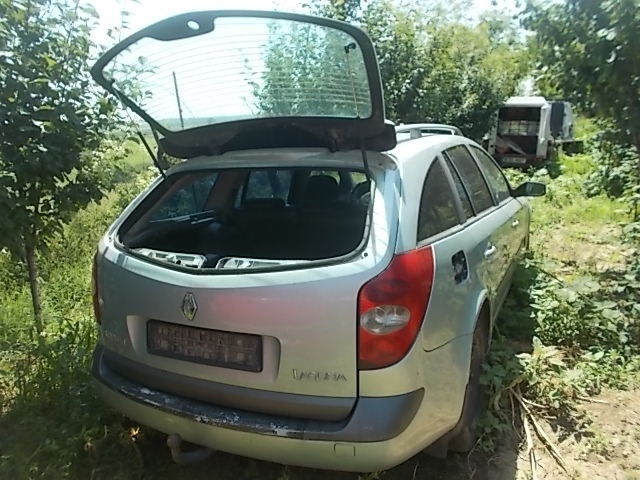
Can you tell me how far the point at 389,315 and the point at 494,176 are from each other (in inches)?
101

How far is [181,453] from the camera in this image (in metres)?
2.37

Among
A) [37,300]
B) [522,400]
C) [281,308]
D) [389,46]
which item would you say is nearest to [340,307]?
[281,308]

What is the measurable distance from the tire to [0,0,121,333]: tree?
2.83 m

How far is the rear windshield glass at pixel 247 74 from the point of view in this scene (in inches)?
92.1

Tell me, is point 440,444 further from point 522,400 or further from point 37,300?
point 37,300

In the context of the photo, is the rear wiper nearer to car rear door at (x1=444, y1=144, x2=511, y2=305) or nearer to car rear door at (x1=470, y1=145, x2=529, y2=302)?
car rear door at (x1=444, y1=144, x2=511, y2=305)

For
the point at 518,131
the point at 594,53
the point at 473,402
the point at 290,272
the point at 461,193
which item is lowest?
the point at 473,402

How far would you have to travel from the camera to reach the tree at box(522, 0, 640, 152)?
4258 millimetres

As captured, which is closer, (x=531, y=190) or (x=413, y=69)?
(x=531, y=190)

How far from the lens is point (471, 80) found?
14766mm

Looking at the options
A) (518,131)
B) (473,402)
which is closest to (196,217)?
(473,402)

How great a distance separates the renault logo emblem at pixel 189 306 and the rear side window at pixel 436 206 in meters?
0.93

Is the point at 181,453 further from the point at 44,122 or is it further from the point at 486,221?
the point at 44,122

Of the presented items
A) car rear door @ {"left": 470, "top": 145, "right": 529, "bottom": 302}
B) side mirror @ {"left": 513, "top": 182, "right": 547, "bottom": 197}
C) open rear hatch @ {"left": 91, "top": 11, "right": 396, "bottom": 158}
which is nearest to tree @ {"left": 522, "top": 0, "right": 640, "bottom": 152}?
side mirror @ {"left": 513, "top": 182, "right": 547, "bottom": 197}
